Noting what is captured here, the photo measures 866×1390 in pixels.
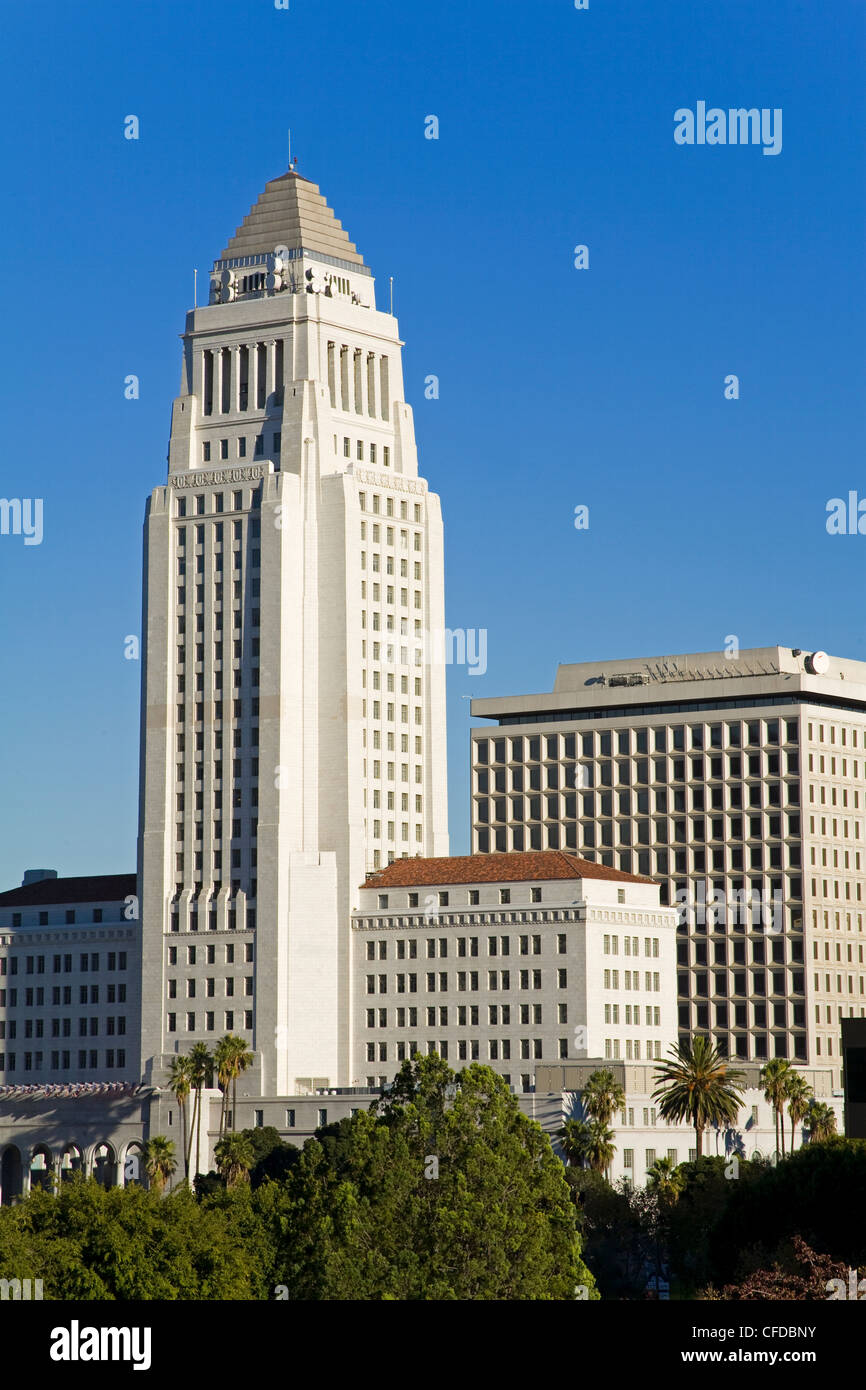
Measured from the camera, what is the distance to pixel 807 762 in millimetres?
199375

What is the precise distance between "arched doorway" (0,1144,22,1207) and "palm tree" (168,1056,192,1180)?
18.7 m

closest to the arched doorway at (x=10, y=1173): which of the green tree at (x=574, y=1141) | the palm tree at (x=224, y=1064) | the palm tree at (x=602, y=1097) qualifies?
the palm tree at (x=224, y=1064)

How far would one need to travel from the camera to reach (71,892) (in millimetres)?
188625

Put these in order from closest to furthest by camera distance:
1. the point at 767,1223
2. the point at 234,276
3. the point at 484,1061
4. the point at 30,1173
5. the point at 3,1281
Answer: the point at 3,1281 → the point at 767,1223 → the point at 484,1061 → the point at 30,1173 → the point at 234,276

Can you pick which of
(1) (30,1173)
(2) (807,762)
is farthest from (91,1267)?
(2) (807,762)

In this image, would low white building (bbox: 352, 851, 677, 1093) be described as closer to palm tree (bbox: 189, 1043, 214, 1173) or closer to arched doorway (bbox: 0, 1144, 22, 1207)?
palm tree (bbox: 189, 1043, 214, 1173)

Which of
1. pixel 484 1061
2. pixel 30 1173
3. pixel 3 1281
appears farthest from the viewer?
pixel 30 1173

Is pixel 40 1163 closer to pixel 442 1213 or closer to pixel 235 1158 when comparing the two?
pixel 235 1158

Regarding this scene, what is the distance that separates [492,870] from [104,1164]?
3798cm

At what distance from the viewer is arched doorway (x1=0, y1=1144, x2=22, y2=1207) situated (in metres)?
175

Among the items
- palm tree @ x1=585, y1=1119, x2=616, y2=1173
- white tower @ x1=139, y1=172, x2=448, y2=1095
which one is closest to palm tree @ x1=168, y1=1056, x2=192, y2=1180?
white tower @ x1=139, y1=172, x2=448, y2=1095

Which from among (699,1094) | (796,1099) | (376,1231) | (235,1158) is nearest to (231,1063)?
(235,1158)
